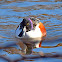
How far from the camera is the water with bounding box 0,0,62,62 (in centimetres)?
750

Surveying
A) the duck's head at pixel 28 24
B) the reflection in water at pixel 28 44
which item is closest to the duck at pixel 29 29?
the duck's head at pixel 28 24

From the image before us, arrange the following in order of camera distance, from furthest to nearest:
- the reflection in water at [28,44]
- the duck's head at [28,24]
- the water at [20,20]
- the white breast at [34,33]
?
the white breast at [34,33] → the duck's head at [28,24] → the reflection in water at [28,44] → the water at [20,20]

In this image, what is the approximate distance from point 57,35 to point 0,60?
130 inches

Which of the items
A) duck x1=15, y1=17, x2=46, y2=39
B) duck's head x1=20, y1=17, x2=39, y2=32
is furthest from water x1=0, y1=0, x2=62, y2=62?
duck's head x1=20, y1=17, x2=39, y2=32

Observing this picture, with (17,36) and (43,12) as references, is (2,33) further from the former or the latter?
(43,12)

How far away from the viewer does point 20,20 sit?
1162cm

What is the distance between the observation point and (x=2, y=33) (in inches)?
399

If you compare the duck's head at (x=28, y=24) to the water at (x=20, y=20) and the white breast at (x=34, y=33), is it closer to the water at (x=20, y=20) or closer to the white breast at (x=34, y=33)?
the white breast at (x=34, y=33)

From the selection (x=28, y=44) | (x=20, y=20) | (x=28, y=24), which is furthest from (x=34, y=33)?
(x=20, y=20)

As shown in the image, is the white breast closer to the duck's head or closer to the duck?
the duck

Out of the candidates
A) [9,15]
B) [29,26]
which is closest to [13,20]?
[9,15]

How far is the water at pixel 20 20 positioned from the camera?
7.50 m

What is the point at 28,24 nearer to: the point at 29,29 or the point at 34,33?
the point at 29,29

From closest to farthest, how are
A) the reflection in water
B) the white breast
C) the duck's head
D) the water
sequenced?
the water, the reflection in water, the duck's head, the white breast
